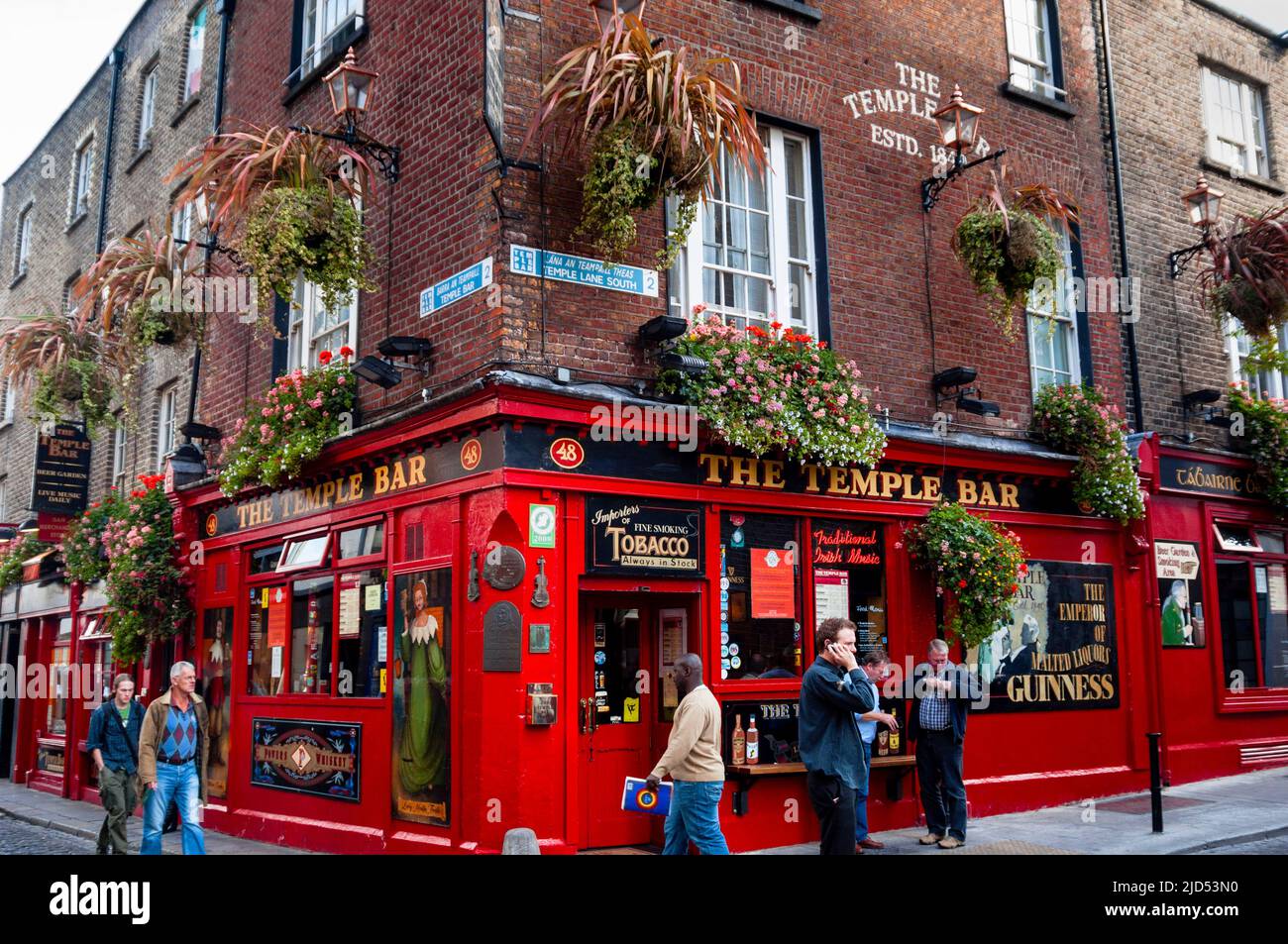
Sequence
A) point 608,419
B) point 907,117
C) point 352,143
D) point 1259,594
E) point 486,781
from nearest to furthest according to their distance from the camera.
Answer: point 486,781 < point 608,419 < point 352,143 < point 907,117 < point 1259,594

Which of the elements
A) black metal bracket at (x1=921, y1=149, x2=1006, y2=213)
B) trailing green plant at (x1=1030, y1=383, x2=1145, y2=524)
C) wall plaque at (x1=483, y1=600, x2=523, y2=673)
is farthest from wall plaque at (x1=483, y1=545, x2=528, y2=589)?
trailing green plant at (x1=1030, y1=383, x2=1145, y2=524)

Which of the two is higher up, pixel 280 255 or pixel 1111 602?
pixel 280 255

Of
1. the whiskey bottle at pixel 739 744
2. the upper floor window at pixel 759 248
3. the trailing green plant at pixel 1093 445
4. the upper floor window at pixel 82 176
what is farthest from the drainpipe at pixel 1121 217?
the upper floor window at pixel 82 176

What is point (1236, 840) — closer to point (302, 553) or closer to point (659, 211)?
point (659, 211)

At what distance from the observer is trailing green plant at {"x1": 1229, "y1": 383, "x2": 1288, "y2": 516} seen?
14742 millimetres

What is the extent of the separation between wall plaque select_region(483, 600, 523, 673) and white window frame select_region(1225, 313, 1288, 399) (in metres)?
10.9

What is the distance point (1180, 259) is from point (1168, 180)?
3.54 ft

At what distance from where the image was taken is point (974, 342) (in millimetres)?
12727

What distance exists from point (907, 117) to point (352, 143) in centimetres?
602

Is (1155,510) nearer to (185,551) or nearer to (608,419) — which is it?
(608,419)

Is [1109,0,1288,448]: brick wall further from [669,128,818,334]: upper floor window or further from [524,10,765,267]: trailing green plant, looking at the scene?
[524,10,765,267]: trailing green plant

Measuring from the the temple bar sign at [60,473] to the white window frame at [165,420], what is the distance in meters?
1.86

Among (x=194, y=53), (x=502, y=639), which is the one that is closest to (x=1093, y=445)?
(x=502, y=639)

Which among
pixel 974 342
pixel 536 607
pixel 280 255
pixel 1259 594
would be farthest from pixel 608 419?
pixel 1259 594
